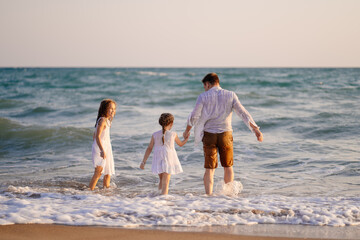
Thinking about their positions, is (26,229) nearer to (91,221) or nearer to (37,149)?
(91,221)

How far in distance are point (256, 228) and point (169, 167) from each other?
1.69 meters

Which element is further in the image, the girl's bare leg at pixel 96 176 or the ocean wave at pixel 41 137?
the ocean wave at pixel 41 137

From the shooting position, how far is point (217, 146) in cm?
588

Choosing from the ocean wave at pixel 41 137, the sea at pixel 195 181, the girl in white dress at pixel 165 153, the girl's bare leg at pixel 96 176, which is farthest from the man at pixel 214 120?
the ocean wave at pixel 41 137

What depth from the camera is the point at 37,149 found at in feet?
34.5

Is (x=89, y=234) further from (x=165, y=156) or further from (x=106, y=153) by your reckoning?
(x=106, y=153)

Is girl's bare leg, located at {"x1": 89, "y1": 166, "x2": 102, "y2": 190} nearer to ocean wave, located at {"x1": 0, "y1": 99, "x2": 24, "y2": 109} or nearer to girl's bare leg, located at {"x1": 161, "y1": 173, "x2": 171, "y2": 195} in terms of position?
girl's bare leg, located at {"x1": 161, "y1": 173, "x2": 171, "y2": 195}

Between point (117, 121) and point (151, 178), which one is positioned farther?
point (117, 121)

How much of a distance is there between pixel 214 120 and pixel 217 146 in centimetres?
39

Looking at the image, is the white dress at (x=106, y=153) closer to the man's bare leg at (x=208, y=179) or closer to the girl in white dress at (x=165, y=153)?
the girl in white dress at (x=165, y=153)

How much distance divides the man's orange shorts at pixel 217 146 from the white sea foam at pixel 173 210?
0.47 meters

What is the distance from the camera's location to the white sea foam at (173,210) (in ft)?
15.3

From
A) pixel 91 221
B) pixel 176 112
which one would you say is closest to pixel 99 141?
pixel 91 221

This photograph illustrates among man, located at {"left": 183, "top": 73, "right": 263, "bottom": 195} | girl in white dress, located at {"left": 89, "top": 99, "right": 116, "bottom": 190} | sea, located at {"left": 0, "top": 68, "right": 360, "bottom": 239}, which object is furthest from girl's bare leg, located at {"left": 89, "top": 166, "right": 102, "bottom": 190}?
man, located at {"left": 183, "top": 73, "right": 263, "bottom": 195}
